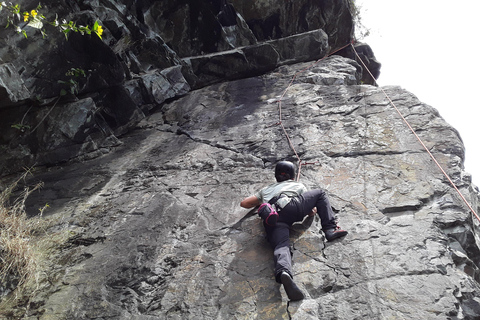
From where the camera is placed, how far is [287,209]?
3.55m

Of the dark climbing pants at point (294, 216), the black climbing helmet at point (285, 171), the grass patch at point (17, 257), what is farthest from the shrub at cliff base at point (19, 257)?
the black climbing helmet at point (285, 171)

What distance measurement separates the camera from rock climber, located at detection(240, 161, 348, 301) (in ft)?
10.7

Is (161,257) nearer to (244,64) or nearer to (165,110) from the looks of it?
(165,110)

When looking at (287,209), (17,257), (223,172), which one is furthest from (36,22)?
(287,209)

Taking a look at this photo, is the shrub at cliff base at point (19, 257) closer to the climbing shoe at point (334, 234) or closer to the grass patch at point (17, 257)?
the grass patch at point (17, 257)

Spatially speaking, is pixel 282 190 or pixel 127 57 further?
pixel 127 57

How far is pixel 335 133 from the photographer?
545 cm

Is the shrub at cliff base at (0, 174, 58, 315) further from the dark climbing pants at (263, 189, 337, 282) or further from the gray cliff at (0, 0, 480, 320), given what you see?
the dark climbing pants at (263, 189, 337, 282)

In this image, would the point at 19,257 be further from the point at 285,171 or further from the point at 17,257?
the point at 285,171

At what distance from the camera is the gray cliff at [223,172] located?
9.99ft

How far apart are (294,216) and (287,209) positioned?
11 cm

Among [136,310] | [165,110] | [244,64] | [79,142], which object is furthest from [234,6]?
[136,310]

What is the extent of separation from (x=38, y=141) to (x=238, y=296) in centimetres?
494

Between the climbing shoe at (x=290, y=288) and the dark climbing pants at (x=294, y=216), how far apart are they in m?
0.28
